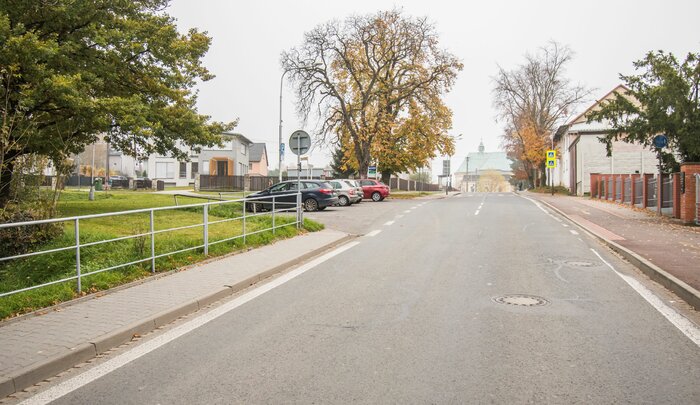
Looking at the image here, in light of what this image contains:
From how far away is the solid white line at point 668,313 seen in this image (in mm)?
5664

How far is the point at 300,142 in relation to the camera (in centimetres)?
1577

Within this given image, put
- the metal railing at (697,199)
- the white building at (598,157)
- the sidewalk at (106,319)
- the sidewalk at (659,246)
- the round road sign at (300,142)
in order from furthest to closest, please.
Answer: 1. the white building at (598,157)
2. the metal railing at (697,199)
3. the round road sign at (300,142)
4. the sidewalk at (659,246)
5. the sidewalk at (106,319)

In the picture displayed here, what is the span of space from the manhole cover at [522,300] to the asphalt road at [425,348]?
0.27 ft

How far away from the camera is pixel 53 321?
592 centimetres

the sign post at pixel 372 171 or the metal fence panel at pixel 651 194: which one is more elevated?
the sign post at pixel 372 171

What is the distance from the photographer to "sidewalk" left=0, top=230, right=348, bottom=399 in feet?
14.9

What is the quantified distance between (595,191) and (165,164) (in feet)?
158

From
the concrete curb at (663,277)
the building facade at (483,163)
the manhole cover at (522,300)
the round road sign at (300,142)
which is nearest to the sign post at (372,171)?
the round road sign at (300,142)

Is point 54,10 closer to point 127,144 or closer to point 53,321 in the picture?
point 127,144

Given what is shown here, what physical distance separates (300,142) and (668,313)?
11030 millimetres

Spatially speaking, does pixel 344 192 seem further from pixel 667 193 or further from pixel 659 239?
pixel 659 239

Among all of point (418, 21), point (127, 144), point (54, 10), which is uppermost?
point (418, 21)

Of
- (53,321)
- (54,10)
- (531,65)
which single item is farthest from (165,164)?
(53,321)

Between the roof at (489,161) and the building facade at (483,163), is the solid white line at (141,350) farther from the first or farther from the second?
the roof at (489,161)
